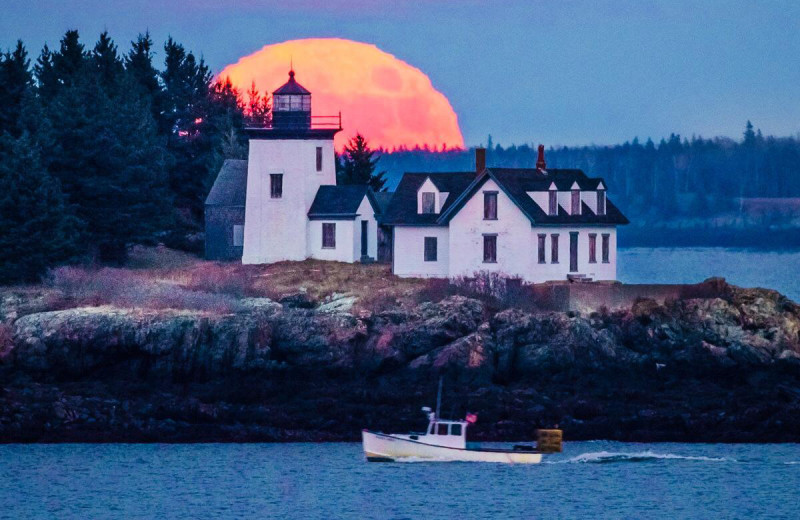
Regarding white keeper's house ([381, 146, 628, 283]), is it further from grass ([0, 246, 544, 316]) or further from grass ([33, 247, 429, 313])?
grass ([33, 247, 429, 313])

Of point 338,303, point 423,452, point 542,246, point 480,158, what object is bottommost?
point 423,452

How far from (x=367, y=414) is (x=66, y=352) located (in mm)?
10830

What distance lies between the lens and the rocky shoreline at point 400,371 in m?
51.8

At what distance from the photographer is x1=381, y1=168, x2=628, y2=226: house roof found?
66.6m

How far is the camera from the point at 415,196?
69.9 metres

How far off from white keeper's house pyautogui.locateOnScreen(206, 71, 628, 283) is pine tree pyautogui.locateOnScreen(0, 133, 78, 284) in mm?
10468

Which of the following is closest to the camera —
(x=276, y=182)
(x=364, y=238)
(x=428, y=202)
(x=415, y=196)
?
(x=428, y=202)

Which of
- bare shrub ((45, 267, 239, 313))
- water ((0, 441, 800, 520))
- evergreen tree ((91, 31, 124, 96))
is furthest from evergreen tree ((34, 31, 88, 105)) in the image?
water ((0, 441, 800, 520))

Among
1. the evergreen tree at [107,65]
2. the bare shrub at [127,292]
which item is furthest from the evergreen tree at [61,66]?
the bare shrub at [127,292]

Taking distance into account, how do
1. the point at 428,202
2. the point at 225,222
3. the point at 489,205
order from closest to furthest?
the point at 489,205, the point at 428,202, the point at 225,222

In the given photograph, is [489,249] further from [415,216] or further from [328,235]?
[328,235]

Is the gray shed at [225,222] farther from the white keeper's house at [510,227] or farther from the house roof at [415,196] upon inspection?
the white keeper's house at [510,227]

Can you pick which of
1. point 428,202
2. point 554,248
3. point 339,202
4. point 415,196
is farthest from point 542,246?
point 339,202

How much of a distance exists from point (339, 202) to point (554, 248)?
35.9ft
